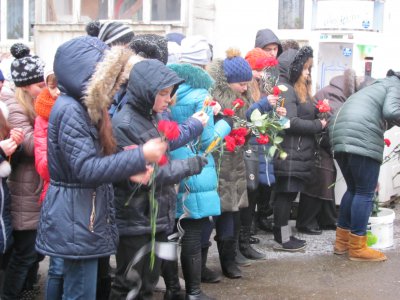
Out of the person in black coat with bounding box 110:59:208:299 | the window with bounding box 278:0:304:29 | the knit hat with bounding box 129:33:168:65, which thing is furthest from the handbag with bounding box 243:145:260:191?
the window with bounding box 278:0:304:29

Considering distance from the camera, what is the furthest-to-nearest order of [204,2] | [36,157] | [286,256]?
[204,2] < [286,256] < [36,157]

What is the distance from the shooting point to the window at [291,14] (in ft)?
30.0

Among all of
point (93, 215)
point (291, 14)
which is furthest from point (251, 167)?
point (291, 14)

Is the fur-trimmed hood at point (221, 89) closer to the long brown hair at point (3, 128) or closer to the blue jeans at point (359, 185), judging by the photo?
the blue jeans at point (359, 185)

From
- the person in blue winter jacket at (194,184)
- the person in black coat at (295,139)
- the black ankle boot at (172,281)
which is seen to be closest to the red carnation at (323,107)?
the person in black coat at (295,139)

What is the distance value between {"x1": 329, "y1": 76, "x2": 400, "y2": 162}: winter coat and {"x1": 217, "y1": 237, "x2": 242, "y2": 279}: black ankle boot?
130 cm

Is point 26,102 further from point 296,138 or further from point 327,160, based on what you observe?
point 327,160

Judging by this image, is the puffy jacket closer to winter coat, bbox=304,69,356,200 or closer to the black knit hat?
the black knit hat

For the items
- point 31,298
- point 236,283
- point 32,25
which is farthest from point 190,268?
point 32,25

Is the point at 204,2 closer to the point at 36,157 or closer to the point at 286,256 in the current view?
the point at 286,256

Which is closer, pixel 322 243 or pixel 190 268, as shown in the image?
pixel 190 268

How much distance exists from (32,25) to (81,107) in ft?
30.6

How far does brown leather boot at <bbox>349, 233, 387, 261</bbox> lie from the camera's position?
561 centimetres

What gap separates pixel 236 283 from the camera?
5.12 metres
